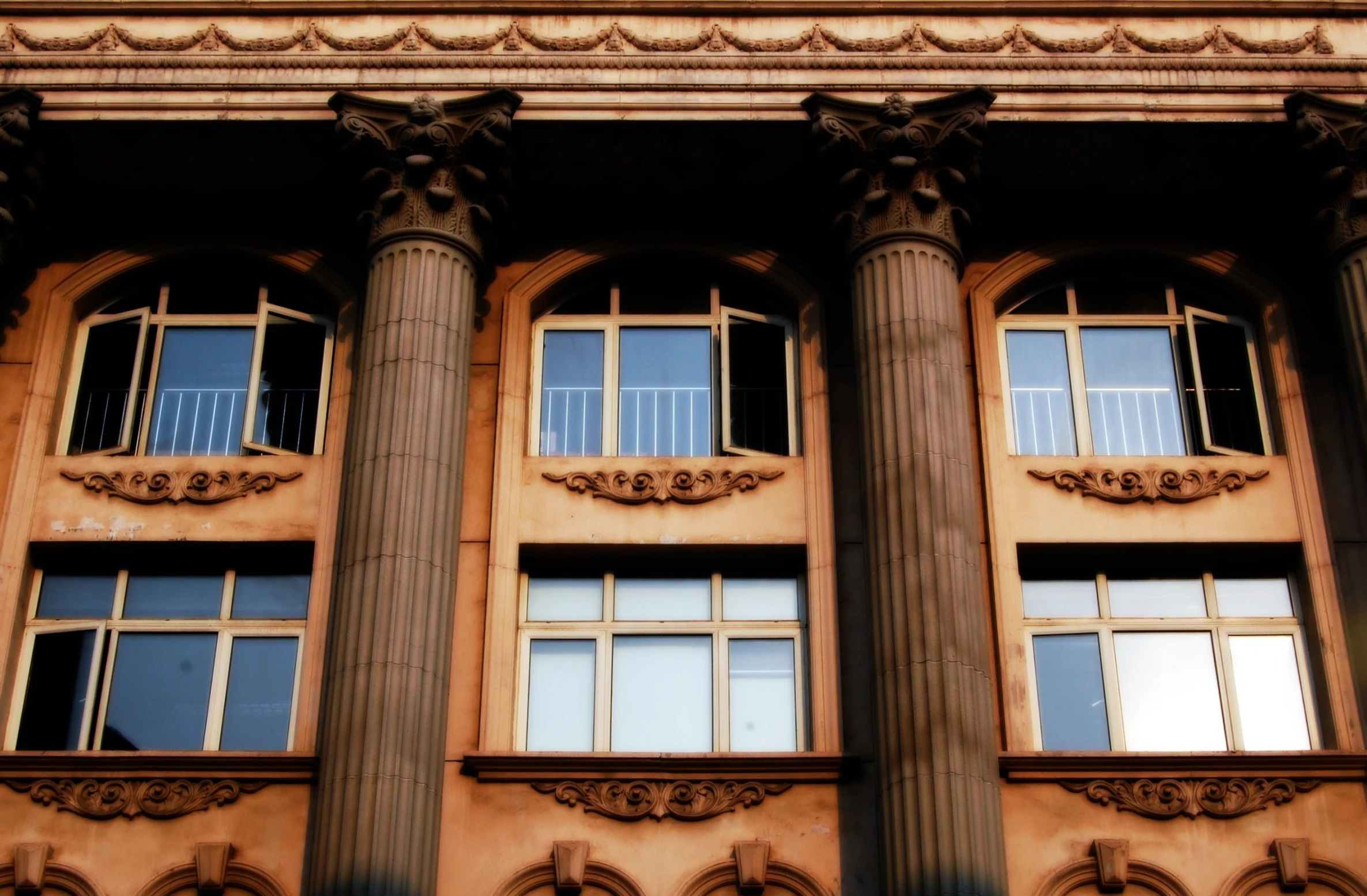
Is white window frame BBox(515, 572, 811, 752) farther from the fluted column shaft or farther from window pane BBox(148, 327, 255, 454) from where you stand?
window pane BBox(148, 327, 255, 454)

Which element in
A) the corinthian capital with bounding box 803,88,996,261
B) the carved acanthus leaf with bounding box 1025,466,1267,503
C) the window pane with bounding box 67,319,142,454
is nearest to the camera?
the carved acanthus leaf with bounding box 1025,466,1267,503

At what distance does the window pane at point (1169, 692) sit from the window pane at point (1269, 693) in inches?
10.1

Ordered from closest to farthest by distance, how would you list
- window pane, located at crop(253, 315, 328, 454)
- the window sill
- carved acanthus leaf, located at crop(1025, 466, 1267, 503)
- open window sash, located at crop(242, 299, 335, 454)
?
the window sill < carved acanthus leaf, located at crop(1025, 466, 1267, 503) < open window sash, located at crop(242, 299, 335, 454) < window pane, located at crop(253, 315, 328, 454)

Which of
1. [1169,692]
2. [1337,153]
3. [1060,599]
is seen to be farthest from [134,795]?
[1337,153]

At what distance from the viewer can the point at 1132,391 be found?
68.3ft

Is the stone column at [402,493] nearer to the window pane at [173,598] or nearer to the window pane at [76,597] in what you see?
the window pane at [173,598]

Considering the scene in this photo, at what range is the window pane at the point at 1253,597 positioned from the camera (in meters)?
19.4

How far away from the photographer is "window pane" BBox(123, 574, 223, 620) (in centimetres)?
1938

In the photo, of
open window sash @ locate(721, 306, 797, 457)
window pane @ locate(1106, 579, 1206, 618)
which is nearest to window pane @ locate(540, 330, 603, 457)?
open window sash @ locate(721, 306, 797, 457)

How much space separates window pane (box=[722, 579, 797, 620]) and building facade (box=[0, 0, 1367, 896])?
44 mm

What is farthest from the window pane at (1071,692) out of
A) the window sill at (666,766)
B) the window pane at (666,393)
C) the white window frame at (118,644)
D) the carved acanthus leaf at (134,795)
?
the carved acanthus leaf at (134,795)

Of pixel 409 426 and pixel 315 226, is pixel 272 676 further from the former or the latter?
pixel 315 226

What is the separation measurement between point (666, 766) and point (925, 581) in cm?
302

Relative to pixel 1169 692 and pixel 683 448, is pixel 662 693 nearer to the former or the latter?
pixel 683 448
